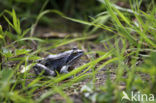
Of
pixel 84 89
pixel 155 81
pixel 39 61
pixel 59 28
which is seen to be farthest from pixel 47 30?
pixel 155 81

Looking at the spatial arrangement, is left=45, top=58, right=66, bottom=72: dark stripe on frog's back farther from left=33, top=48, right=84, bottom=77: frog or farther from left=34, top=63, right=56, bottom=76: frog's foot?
left=34, top=63, right=56, bottom=76: frog's foot

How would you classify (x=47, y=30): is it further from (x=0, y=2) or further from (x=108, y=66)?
(x=108, y=66)

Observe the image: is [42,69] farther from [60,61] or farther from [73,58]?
[73,58]

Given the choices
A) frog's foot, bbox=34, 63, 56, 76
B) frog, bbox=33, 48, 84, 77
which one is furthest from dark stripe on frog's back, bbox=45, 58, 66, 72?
frog's foot, bbox=34, 63, 56, 76

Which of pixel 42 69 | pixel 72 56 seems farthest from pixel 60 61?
pixel 42 69

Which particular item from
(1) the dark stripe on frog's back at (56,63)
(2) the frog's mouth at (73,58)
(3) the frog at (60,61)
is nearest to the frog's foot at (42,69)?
(3) the frog at (60,61)

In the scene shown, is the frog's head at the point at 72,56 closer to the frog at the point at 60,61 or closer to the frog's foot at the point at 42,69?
the frog at the point at 60,61

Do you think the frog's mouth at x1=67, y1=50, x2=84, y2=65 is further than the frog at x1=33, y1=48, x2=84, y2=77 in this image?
Yes

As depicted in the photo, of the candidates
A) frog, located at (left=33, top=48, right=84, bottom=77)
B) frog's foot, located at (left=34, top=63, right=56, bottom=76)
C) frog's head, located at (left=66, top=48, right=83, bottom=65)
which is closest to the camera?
frog's foot, located at (left=34, top=63, right=56, bottom=76)
